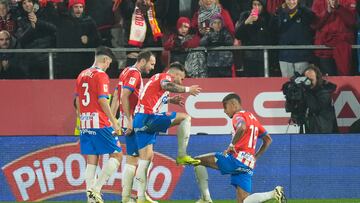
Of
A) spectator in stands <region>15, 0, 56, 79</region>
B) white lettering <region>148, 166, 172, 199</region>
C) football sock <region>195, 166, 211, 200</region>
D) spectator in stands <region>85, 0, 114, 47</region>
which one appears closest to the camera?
football sock <region>195, 166, 211, 200</region>

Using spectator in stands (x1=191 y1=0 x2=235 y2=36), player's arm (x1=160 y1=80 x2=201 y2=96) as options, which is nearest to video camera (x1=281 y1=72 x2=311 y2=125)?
spectator in stands (x1=191 y1=0 x2=235 y2=36)

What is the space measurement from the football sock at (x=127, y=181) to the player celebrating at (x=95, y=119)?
573 mm

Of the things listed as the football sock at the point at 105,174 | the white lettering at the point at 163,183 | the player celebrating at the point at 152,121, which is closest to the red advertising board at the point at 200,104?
the white lettering at the point at 163,183

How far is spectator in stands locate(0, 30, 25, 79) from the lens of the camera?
771 inches

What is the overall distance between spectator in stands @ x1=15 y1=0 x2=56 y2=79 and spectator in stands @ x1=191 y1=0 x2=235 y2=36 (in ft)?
8.13

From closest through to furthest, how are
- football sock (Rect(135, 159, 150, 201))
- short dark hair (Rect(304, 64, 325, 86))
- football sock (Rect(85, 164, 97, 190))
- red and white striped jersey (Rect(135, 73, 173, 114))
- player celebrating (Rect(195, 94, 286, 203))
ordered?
1. player celebrating (Rect(195, 94, 286, 203))
2. football sock (Rect(85, 164, 97, 190))
3. football sock (Rect(135, 159, 150, 201))
4. red and white striped jersey (Rect(135, 73, 173, 114))
5. short dark hair (Rect(304, 64, 325, 86))

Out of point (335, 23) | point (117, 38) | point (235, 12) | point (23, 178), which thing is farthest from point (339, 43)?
point (23, 178)

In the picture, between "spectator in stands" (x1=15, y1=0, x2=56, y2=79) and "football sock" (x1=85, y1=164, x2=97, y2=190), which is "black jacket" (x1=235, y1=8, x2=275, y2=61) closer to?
"spectator in stands" (x1=15, y1=0, x2=56, y2=79)

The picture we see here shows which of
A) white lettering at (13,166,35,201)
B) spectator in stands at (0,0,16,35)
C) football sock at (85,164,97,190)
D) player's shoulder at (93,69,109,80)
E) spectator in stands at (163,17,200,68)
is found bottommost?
white lettering at (13,166,35,201)

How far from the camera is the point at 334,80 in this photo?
19.3 meters

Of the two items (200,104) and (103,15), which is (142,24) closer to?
(103,15)

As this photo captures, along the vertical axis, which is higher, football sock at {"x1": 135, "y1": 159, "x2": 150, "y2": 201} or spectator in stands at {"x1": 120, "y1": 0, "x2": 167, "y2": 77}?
spectator in stands at {"x1": 120, "y1": 0, "x2": 167, "y2": 77}

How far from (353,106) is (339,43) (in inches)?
48.4

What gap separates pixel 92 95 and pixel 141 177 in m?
1.37
